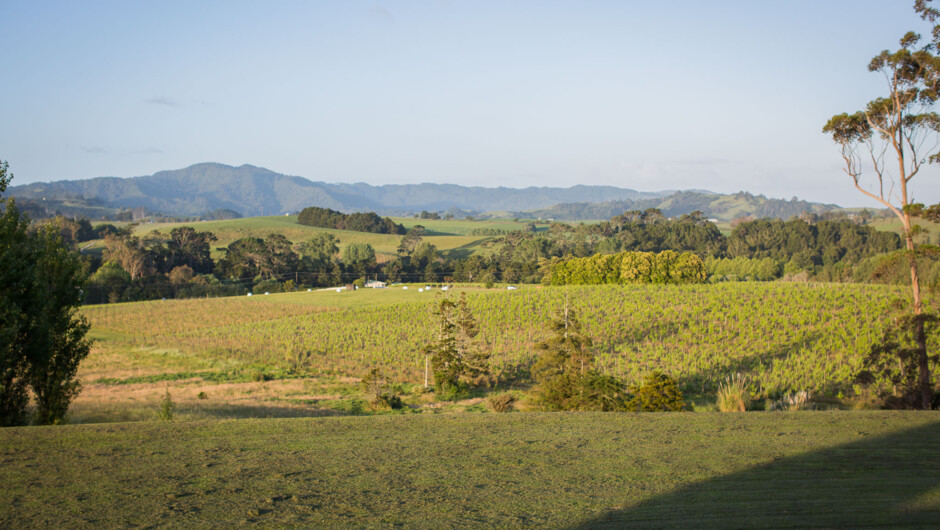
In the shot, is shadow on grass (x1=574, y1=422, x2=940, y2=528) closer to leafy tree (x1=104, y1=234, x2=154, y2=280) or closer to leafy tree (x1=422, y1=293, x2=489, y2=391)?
leafy tree (x1=422, y1=293, x2=489, y2=391)

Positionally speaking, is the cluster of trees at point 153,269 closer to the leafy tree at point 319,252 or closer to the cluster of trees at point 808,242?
the leafy tree at point 319,252

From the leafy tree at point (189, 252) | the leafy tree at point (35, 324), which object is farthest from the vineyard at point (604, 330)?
the leafy tree at point (189, 252)

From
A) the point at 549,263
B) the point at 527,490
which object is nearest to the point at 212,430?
the point at 527,490

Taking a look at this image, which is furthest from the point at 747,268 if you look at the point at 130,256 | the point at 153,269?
the point at 130,256

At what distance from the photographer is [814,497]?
6234mm

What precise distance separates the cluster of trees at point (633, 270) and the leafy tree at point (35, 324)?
5756 cm

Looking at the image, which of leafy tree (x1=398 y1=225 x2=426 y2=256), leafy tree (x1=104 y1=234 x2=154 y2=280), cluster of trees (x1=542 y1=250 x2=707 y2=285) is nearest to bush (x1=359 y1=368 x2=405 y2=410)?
cluster of trees (x1=542 y1=250 x2=707 y2=285)

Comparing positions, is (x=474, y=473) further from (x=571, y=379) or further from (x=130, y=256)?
(x=130, y=256)

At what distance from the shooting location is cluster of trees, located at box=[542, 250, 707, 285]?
65.4 m

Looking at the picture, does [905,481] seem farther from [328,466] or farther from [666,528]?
[328,466]

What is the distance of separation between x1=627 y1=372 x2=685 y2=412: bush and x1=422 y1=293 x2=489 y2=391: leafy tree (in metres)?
15.0

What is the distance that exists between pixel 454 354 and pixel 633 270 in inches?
1639

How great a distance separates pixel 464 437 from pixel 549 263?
7725 cm

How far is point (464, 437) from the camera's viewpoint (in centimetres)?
877
